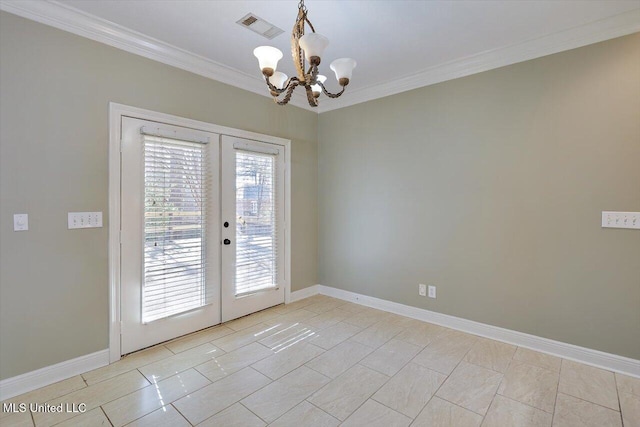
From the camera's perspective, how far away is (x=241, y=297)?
140 inches

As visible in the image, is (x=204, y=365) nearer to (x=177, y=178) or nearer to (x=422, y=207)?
(x=177, y=178)

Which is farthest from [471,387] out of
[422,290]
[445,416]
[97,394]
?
[97,394]

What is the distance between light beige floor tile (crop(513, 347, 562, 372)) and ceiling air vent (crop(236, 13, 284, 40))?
3.54 metres

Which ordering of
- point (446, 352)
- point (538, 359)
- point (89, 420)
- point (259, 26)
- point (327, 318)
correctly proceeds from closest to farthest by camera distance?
point (89, 420)
point (259, 26)
point (538, 359)
point (446, 352)
point (327, 318)

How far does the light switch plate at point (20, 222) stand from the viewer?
7.13 feet

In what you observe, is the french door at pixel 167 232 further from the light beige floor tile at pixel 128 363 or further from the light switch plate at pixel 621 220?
the light switch plate at pixel 621 220

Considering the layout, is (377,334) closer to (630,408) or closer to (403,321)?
(403,321)

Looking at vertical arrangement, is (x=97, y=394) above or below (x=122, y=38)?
below

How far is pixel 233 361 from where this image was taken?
2619 millimetres

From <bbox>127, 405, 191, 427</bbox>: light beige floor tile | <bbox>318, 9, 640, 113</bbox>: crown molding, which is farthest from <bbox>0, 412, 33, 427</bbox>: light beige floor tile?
<bbox>318, 9, 640, 113</bbox>: crown molding

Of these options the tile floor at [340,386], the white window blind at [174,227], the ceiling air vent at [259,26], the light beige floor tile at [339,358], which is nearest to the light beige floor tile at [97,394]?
the tile floor at [340,386]

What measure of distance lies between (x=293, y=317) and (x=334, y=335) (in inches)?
26.2

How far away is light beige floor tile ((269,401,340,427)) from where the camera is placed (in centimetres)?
189

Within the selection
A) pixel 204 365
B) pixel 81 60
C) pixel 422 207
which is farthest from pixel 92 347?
pixel 422 207
